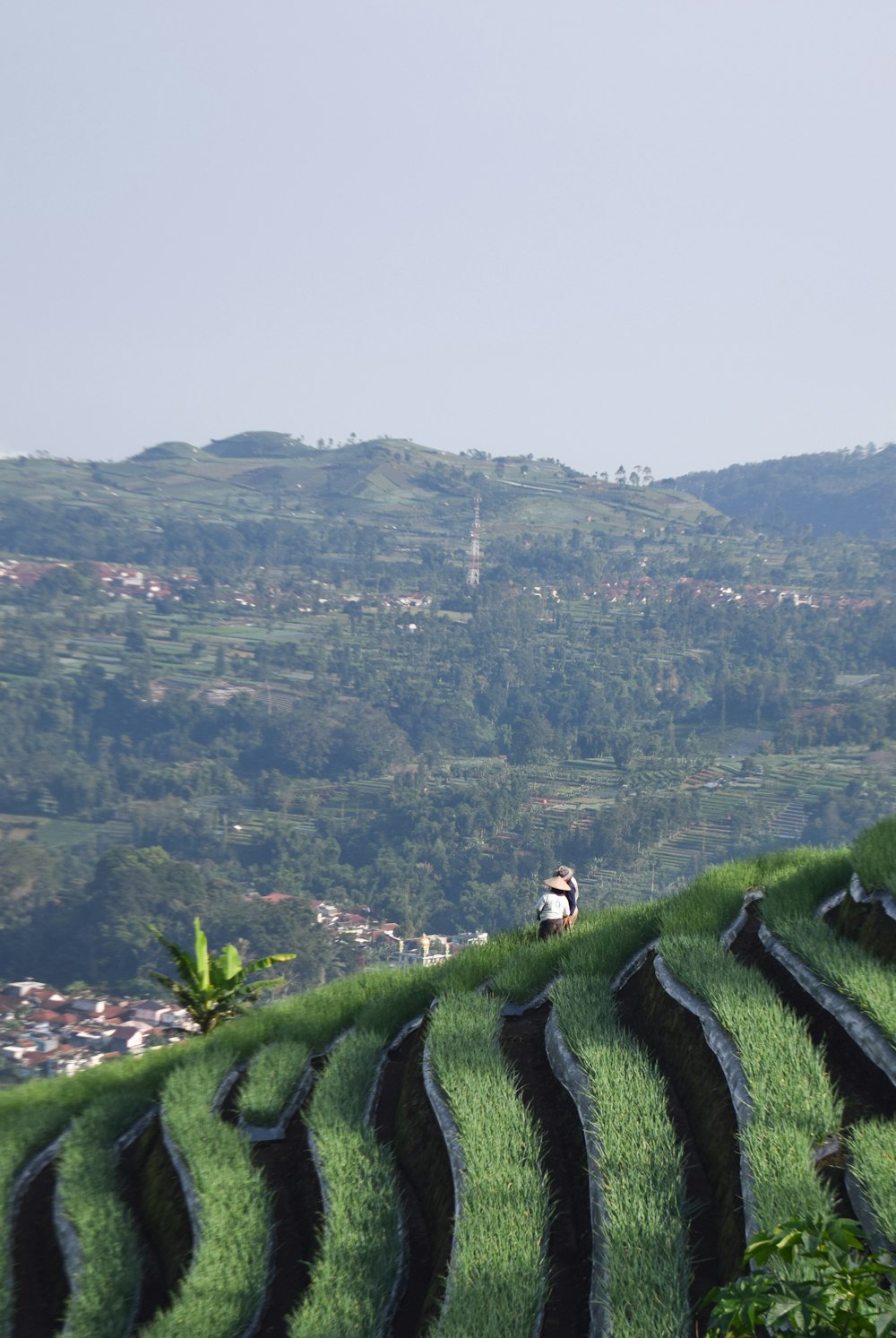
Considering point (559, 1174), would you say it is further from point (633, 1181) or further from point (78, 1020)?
point (78, 1020)

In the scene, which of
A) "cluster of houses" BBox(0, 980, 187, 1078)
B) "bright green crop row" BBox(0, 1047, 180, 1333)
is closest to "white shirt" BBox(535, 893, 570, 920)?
"bright green crop row" BBox(0, 1047, 180, 1333)

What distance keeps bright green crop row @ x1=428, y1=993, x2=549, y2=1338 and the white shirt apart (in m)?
2.63

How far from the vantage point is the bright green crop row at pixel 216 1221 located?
6.78m

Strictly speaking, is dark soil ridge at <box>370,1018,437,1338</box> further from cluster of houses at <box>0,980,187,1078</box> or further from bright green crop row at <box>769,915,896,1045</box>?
cluster of houses at <box>0,980,187,1078</box>

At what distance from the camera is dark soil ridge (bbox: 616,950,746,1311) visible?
608 cm

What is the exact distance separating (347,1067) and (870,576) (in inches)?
7365

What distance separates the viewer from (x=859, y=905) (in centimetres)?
859

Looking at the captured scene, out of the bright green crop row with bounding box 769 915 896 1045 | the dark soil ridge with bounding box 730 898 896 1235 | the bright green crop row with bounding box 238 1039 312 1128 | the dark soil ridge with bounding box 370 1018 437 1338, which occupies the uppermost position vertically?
the bright green crop row with bounding box 769 915 896 1045

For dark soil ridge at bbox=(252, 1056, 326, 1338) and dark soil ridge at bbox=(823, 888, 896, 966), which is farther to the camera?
dark soil ridge at bbox=(823, 888, 896, 966)

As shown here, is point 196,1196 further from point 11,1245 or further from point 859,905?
point 859,905

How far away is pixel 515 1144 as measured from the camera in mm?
7160

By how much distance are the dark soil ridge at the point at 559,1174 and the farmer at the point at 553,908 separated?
76.9 inches

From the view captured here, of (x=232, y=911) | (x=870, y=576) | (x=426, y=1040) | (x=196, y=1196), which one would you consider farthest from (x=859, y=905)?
(x=870, y=576)

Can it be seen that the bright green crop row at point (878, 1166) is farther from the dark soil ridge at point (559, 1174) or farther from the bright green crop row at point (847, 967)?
the dark soil ridge at point (559, 1174)
